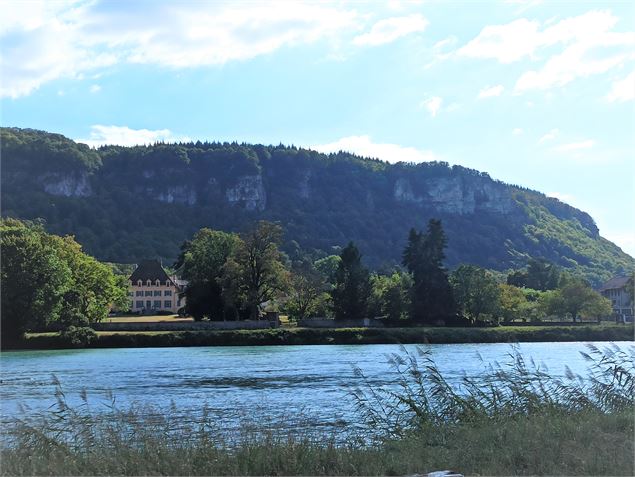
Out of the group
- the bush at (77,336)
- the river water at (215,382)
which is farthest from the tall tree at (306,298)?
the river water at (215,382)

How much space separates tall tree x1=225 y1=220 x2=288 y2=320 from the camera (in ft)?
287

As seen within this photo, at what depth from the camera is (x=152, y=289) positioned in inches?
6452

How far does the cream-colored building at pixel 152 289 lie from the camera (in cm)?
16288

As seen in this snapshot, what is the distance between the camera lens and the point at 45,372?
4453 centimetres

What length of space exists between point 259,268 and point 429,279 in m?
21.0

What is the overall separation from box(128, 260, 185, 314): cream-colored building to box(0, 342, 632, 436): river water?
339ft

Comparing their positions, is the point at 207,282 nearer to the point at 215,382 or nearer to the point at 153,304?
the point at 215,382

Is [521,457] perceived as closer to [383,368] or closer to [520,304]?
[383,368]

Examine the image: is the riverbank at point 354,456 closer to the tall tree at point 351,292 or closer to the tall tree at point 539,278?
the tall tree at point 351,292

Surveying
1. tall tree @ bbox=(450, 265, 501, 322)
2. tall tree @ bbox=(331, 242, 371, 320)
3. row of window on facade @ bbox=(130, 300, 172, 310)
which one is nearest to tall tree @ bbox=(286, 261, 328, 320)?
tall tree @ bbox=(331, 242, 371, 320)

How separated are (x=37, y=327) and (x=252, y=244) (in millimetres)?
24889

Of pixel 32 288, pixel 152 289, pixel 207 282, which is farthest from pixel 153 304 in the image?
pixel 32 288

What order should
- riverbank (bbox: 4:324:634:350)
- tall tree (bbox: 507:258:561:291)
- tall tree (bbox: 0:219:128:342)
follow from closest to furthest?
1. tall tree (bbox: 0:219:128:342)
2. riverbank (bbox: 4:324:634:350)
3. tall tree (bbox: 507:258:561:291)

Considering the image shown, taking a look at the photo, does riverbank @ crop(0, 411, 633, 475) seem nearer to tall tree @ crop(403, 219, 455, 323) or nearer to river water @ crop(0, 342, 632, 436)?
river water @ crop(0, 342, 632, 436)
